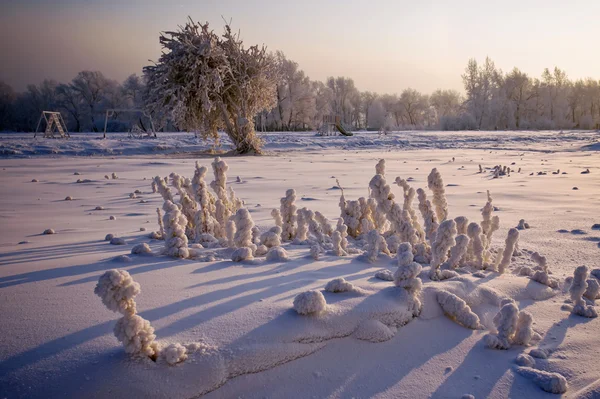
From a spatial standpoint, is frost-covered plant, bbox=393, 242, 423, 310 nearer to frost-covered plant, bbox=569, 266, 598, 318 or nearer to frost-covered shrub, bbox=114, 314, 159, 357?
frost-covered plant, bbox=569, 266, 598, 318

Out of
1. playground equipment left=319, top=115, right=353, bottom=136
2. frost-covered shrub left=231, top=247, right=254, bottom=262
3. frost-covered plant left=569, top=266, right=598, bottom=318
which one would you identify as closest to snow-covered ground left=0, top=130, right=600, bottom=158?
playground equipment left=319, top=115, right=353, bottom=136

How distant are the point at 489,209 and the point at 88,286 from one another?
7.96 ft

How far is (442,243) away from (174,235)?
5.10ft

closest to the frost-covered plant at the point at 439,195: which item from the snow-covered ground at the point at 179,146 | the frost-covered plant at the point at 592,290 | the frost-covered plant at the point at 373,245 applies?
the frost-covered plant at the point at 373,245

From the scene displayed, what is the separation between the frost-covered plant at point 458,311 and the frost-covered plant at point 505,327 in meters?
0.12

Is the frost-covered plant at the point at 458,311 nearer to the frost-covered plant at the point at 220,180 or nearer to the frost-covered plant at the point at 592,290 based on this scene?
the frost-covered plant at the point at 592,290

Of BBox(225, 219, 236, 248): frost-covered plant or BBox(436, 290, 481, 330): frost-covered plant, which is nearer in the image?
BBox(436, 290, 481, 330): frost-covered plant

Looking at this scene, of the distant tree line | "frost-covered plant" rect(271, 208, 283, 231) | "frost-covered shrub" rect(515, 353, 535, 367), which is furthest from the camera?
the distant tree line

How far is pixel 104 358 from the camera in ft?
4.21

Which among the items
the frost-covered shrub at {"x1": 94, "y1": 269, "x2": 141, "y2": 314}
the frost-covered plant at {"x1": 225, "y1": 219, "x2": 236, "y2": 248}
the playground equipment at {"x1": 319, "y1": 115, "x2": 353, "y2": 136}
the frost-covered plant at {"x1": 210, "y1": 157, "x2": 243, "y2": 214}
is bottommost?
the frost-covered plant at {"x1": 225, "y1": 219, "x2": 236, "y2": 248}

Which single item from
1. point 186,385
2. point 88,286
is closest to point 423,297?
point 186,385

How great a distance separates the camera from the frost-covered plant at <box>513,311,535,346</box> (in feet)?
5.25

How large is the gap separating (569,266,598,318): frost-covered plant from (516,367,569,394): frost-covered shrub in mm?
623

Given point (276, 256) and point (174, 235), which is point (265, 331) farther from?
point (174, 235)
